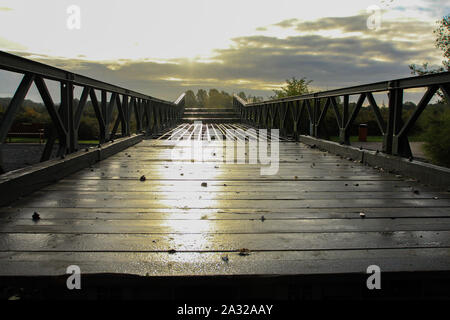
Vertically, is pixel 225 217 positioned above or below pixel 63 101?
below

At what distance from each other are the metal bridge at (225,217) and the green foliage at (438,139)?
203 inches

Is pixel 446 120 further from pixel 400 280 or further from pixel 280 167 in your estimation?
pixel 400 280

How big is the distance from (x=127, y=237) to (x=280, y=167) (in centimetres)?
276

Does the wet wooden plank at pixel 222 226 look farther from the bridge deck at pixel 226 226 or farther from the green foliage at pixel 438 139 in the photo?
the green foliage at pixel 438 139

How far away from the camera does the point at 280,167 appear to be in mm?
4418

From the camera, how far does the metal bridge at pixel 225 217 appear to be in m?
1.56

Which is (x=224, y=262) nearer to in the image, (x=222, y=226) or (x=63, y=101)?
(x=222, y=226)

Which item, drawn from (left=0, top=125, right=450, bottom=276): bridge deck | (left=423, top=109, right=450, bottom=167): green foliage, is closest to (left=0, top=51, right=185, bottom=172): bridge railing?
(left=0, top=125, right=450, bottom=276): bridge deck

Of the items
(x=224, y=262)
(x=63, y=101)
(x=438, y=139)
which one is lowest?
(x=224, y=262)

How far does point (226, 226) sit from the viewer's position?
2141mm

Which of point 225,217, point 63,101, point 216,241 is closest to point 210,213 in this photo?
point 225,217

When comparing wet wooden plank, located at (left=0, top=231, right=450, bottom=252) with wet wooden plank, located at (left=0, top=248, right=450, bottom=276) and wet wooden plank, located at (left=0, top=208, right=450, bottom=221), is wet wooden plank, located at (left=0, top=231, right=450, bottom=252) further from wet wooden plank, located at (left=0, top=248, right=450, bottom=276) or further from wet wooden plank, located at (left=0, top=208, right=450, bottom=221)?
wet wooden plank, located at (left=0, top=208, right=450, bottom=221)

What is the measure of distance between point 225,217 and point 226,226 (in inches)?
7.4

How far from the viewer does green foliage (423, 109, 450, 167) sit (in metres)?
8.70
